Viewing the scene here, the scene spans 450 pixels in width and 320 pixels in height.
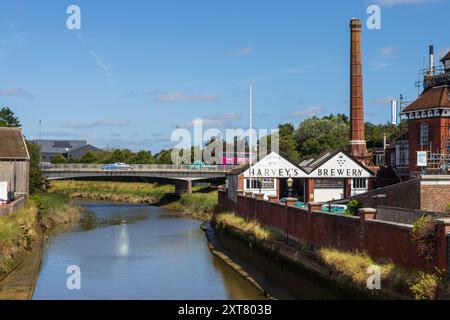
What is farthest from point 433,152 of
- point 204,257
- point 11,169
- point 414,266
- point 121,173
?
point 121,173

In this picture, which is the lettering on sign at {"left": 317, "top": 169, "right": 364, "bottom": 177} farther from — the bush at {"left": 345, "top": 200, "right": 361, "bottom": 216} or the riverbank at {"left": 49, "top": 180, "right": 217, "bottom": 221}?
the bush at {"left": 345, "top": 200, "right": 361, "bottom": 216}

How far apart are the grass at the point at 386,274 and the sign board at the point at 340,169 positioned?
3429 cm

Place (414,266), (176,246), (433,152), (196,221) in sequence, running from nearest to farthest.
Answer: (414,266), (176,246), (433,152), (196,221)

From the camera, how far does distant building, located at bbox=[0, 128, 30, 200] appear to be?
50.8m

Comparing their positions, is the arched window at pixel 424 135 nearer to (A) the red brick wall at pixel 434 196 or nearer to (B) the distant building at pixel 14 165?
(A) the red brick wall at pixel 434 196

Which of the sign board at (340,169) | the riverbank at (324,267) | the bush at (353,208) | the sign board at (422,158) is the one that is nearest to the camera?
the riverbank at (324,267)

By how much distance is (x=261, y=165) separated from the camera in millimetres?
57844

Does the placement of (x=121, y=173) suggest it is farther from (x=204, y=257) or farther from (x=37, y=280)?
(x=37, y=280)

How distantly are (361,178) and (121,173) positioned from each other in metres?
35.1

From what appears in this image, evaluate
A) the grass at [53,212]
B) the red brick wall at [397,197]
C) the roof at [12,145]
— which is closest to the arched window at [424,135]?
the red brick wall at [397,197]

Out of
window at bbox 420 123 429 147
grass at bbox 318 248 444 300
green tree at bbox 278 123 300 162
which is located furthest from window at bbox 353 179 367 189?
grass at bbox 318 248 444 300

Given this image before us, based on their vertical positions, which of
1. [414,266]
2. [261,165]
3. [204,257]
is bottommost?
[204,257]

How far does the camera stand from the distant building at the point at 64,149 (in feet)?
592

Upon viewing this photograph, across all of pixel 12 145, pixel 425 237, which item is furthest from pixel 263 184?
pixel 425 237
